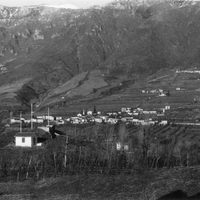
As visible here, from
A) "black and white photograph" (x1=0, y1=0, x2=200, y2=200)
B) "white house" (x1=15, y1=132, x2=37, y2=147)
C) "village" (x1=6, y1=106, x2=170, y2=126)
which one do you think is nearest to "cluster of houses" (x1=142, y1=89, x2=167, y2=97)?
"black and white photograph" (x1=0, y1=0, x2=200, y2=200)

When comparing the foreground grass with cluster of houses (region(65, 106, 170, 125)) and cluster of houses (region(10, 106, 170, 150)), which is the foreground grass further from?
cluster of houses (region(65, 106, 170, 125))

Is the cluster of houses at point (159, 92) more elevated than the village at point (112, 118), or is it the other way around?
the cluster of houses at point (159, 92)

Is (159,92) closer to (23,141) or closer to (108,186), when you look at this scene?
(23,141)

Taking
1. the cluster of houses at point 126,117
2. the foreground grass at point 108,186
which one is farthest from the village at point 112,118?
the foreground grass at point 108,186

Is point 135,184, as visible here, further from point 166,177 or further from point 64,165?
point 64,165

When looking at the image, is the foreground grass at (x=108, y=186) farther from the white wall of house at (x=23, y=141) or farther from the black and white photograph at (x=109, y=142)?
the white wall of house at (x=23, y=141)

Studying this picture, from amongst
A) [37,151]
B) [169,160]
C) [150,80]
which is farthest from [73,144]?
[150,80]
